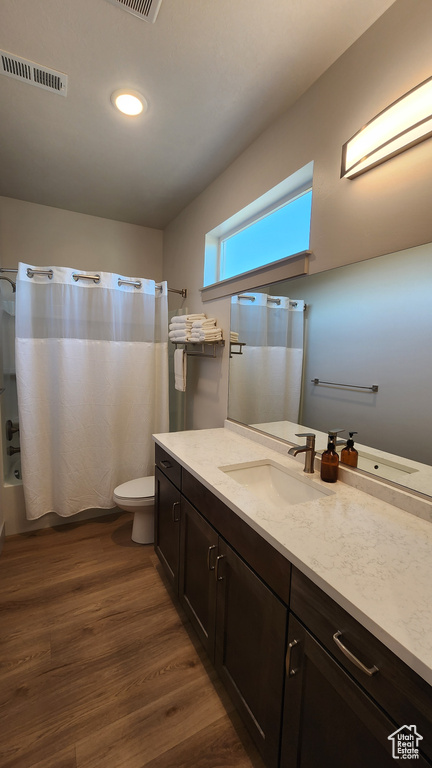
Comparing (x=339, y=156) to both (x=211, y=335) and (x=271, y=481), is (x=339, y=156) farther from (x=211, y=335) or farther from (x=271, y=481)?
(x=271, y=481)

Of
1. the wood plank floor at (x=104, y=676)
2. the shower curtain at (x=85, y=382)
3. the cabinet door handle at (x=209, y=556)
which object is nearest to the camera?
the wood plank floor at (x=104, y=676)

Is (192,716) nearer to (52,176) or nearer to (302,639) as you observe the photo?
(302,639)

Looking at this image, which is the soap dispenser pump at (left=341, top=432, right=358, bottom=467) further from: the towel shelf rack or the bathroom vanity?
the towel shelf rack

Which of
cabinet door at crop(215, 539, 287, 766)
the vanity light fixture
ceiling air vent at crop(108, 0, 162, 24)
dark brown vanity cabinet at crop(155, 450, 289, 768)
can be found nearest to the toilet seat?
dark brown vanity cabinet at crop(155, 450, 289, 768)

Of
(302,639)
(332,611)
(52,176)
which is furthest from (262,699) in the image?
(52,176)

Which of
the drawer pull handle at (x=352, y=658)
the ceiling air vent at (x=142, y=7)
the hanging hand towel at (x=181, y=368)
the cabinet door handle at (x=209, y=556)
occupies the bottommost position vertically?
the cabinet door handle at (x=209, y=556)

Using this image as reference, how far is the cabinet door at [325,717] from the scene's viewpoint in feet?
1.98

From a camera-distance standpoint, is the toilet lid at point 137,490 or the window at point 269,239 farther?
the toilet lid at point 137,490

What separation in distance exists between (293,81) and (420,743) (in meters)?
2.12

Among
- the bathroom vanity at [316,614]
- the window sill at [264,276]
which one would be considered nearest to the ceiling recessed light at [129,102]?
the window sill at [264,276]

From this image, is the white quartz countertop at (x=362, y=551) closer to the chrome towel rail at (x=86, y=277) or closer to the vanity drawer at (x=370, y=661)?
the vanity drawer at (x=370, y=661)

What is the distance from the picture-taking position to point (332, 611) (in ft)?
2.27

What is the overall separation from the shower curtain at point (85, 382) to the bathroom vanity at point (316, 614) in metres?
1.21

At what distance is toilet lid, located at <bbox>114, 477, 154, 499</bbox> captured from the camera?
6.81 feet
